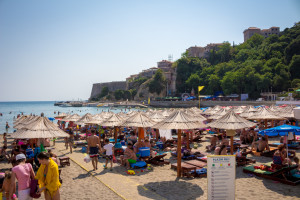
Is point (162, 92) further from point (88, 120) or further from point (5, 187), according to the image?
point (5, 187)

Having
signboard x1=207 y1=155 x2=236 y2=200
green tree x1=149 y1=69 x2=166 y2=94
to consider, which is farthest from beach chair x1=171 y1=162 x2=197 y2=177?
green tree x1=149 y1=69 x2=166 y2=94

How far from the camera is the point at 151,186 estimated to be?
7129 mm

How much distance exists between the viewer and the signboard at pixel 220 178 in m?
5.03

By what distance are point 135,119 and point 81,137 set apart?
904cm

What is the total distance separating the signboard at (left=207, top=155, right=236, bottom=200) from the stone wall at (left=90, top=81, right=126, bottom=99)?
133 meters

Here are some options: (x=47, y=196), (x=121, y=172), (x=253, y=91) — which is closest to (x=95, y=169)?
(x=121, y=172)

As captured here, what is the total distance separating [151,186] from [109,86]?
140856 millimetres

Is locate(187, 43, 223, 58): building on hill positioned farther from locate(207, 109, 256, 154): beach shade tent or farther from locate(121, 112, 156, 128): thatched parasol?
locate(207, 109, 256, 154): beach shade tent

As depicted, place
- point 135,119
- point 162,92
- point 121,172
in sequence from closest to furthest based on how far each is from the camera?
point 121,172
point 135,119
point 162,92

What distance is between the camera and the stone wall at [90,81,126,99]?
138 meters

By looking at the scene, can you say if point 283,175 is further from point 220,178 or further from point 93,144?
point 93,144

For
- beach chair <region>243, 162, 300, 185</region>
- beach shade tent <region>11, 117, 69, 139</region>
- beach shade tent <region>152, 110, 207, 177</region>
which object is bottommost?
beach chair <region>243, 162, 300, 185</region>

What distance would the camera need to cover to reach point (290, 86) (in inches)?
2239

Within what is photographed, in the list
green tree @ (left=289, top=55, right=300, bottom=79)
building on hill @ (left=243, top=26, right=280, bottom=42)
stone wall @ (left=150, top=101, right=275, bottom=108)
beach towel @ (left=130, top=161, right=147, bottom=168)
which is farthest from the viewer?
building on hill @ (left=243, top=26, right=280, bottom=42)
